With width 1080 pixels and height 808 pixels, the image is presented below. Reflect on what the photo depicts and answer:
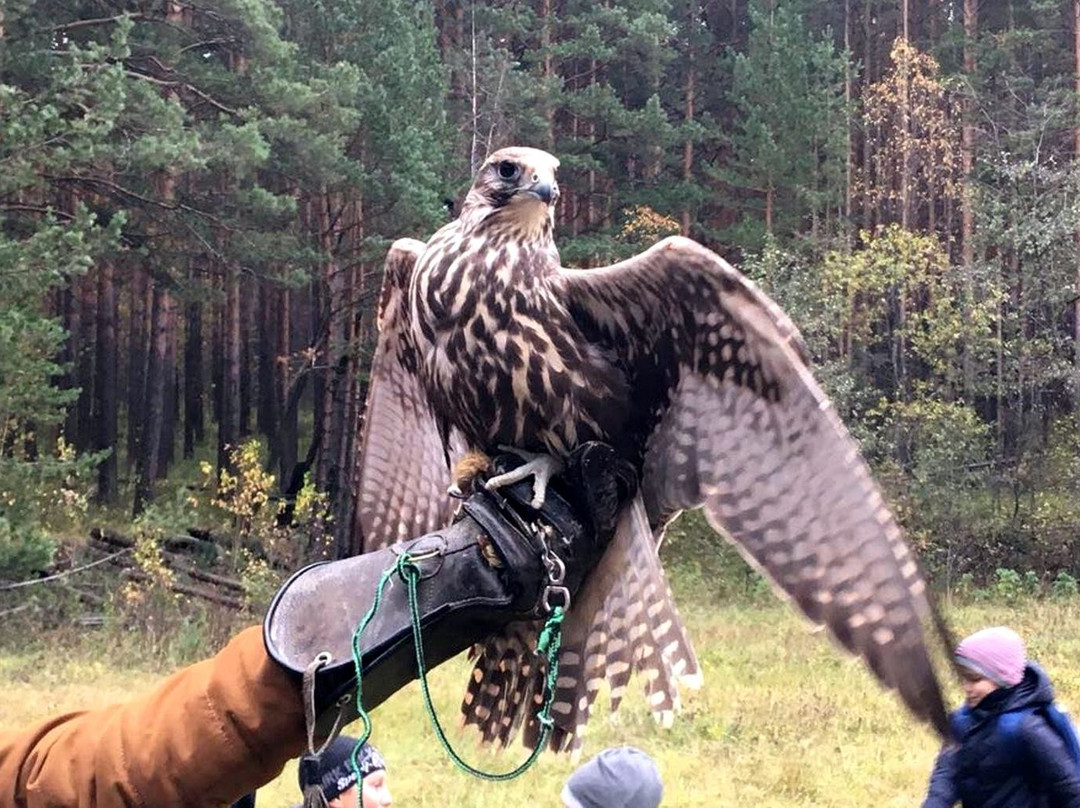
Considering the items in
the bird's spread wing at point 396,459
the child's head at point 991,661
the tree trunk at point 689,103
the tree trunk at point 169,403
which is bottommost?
the tree trunk at point 169,403

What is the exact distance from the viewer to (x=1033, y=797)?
307cm

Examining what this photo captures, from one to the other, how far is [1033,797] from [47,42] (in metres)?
13.5

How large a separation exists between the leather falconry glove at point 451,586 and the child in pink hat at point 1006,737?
1160 mm

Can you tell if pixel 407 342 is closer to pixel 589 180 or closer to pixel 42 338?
pixel 42 338

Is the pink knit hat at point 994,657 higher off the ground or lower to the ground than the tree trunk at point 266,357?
higher

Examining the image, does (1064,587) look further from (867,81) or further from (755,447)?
(755,447)

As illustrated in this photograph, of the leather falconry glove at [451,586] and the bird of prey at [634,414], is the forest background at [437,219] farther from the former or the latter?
the leather falconry glove at [451,586]

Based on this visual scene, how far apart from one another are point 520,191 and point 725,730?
5803mm

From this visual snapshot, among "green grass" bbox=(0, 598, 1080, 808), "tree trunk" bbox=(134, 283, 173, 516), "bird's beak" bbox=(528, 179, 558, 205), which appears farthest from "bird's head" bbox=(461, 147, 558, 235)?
"tree trunk" bbox=(134, 283, 173, 516)

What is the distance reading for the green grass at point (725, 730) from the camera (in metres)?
6.54

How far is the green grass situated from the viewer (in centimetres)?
→ 654

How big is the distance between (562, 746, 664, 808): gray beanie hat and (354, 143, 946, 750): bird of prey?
0.24m

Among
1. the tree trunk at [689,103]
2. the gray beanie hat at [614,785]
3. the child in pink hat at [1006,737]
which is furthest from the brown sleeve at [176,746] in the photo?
the tree trunk at [689,103]

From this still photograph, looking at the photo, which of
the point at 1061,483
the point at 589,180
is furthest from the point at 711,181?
the point at 1061,483
